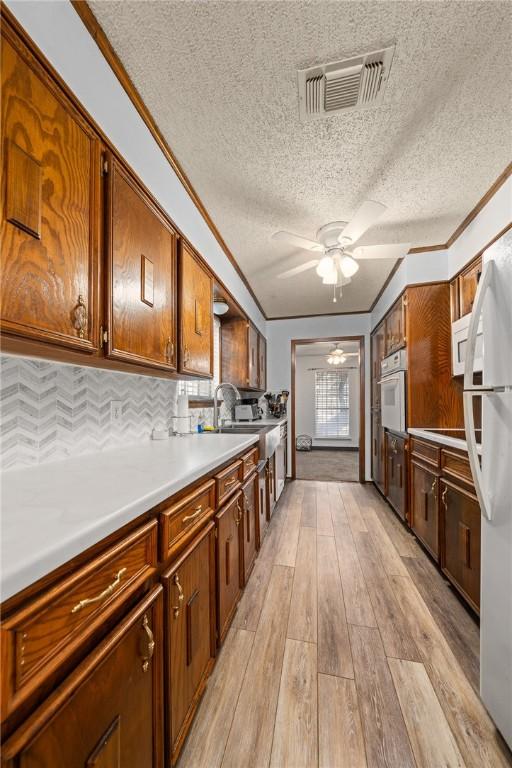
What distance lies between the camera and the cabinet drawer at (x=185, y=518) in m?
0.90

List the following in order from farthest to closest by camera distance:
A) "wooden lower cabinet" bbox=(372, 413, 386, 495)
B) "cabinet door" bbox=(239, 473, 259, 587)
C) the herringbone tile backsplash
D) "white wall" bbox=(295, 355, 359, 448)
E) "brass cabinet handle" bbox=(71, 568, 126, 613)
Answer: "white wall" bbox=(295, 355, 359, 448) < "wooden lower cabinet" bbox=(372, 413, 386, 495) < "cabinet door" bbox=(239, 473, 259, 587) < the herringbone tile backsplash < "brass cabinet handle" bbox=(71, 568, 126, 613)

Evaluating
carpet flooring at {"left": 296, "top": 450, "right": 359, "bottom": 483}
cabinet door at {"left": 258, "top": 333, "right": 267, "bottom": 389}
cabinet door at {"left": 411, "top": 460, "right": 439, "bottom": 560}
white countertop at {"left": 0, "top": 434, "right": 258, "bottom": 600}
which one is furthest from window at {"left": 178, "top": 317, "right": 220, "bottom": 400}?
carpet flooring at {"left": 296, "top": 450, "right": 359, "bottom": 483}

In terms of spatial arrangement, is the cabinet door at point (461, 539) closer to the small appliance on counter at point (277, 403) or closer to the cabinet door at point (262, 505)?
the cabinet door at point (262, 505)

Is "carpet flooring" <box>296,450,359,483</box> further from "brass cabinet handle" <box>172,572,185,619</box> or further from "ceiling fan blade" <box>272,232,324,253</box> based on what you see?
"brass cabinet handle" <box>172,572,185,619</box>

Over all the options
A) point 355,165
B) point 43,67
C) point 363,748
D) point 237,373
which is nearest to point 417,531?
point 363,748

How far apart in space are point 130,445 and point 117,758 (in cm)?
118

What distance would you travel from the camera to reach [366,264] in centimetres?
308

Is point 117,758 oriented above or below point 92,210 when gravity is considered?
below

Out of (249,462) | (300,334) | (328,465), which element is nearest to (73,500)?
(249,462)

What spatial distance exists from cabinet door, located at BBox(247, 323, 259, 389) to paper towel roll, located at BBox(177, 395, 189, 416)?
1.34 m

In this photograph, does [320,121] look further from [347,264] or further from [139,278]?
[139,278]

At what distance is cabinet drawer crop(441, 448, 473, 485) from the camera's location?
1708 mm

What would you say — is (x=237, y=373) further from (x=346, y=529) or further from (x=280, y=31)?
(x=280, y=31)

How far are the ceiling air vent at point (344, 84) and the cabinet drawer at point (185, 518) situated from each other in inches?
65.1
